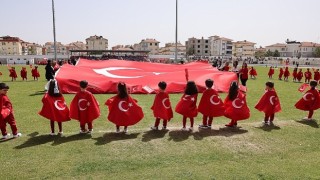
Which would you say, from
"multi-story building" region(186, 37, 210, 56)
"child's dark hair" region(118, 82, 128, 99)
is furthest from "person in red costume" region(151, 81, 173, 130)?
"multi-story building" region(186, 37, 210, 56)

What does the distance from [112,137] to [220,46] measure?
5189 inches

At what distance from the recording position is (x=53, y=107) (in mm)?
7387

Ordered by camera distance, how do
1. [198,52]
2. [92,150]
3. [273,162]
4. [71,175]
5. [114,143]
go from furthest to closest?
[198,52]
[114,143]
[92,150]
[273,162]
[71,175]

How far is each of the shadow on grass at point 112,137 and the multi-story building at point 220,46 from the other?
129m

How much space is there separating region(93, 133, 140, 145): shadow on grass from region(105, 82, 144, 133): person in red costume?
0.25 m

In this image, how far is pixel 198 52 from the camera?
14050cm

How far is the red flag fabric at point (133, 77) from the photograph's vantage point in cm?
1491

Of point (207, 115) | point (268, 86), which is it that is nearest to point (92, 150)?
point (207, 115)

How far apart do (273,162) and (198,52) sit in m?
137

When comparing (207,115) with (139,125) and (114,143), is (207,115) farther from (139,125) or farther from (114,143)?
(114,143)

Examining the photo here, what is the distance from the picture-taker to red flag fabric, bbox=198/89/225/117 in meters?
8.13

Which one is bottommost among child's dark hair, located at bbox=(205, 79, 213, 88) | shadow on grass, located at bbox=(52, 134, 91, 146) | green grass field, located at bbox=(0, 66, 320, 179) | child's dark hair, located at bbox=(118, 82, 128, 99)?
green grass field, located at bbox=(0, 66, 320, 179)

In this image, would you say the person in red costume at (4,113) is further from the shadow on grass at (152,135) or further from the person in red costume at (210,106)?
the person in red costume at (210,106)

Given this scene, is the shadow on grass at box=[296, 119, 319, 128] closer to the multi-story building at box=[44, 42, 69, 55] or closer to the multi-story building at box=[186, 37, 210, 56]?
the multi-story building at box=[186, 37, 210, 56]
